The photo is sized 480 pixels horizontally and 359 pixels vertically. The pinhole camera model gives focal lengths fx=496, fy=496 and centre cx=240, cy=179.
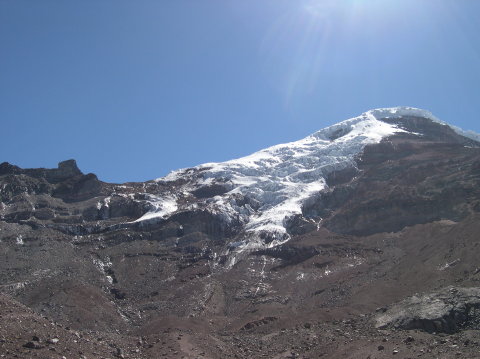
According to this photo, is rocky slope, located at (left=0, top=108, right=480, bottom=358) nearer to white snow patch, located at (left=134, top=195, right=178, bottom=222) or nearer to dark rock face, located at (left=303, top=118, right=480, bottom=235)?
dark rock face, located at (left=303, top=118, right=480, bottom=235)

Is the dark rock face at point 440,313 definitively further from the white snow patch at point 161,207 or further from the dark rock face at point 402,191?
the white snow patch at point 161,207

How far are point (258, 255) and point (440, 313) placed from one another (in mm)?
65154

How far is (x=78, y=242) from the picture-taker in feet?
366

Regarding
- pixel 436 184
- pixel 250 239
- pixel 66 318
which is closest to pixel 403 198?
pixel 436 184

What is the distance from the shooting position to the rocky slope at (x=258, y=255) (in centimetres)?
4384

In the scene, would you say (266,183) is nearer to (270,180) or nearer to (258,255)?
(270,180)

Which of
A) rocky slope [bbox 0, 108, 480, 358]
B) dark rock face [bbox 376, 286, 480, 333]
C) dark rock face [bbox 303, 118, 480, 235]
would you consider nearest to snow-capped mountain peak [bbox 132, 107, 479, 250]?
rocky slope [bbox 0, 108, 480, 358]

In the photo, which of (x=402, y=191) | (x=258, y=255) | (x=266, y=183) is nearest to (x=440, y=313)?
(x=258, y=255)

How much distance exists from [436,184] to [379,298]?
64300 mm

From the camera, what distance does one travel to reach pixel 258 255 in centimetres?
10688

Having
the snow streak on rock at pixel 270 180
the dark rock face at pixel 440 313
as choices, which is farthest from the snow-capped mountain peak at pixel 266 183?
the dark rock face at pixel 440 313

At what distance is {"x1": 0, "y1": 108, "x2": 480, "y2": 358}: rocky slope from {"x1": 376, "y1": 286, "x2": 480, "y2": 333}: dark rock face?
167 mm

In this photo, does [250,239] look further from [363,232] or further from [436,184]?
[436,184]

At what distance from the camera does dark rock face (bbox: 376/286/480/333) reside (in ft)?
137
